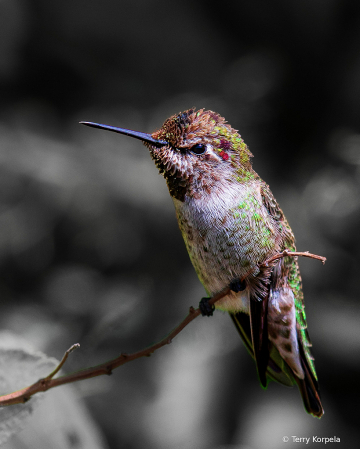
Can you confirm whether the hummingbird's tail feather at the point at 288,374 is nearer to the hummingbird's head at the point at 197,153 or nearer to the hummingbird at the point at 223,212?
the hummingbird at the point at 223,212

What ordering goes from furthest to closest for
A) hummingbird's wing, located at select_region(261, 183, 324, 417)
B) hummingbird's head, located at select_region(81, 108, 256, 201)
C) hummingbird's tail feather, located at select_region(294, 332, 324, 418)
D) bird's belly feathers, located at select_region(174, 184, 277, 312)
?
hummingbird's tail feather, located at select_region(294, 332, 324, 418) → hummingbird's wing, located at select_region(261, 183, 324, 417) → bird's belly feathers, located at select_region(174, 184, 277, 312) → hummingbird's head, located at select_region(81, 108, 256, 201)

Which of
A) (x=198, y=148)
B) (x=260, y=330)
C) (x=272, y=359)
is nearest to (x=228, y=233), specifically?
(x=198, y=148)

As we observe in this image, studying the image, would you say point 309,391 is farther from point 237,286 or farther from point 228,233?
point 228,233

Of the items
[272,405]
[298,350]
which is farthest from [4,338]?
[272,405]

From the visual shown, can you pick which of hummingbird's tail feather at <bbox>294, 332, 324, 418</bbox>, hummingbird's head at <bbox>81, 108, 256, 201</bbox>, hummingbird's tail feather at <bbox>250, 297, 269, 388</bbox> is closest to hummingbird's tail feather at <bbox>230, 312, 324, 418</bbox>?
hummingbird's tail feather at <bbox>294, 332, 324, 418</bbox>

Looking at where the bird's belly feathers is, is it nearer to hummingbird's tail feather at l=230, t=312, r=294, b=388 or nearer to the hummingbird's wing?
the hummingbird's wing

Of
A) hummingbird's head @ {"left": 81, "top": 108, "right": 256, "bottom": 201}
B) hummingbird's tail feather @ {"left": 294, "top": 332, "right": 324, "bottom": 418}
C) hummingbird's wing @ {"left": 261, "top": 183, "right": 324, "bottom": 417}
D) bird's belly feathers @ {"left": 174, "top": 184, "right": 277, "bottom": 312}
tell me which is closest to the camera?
hummingbird's head @ {"left": 81, "top": 108, "right": 256, "bottom": 201}

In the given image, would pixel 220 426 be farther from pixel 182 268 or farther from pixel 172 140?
pixel 172 140
